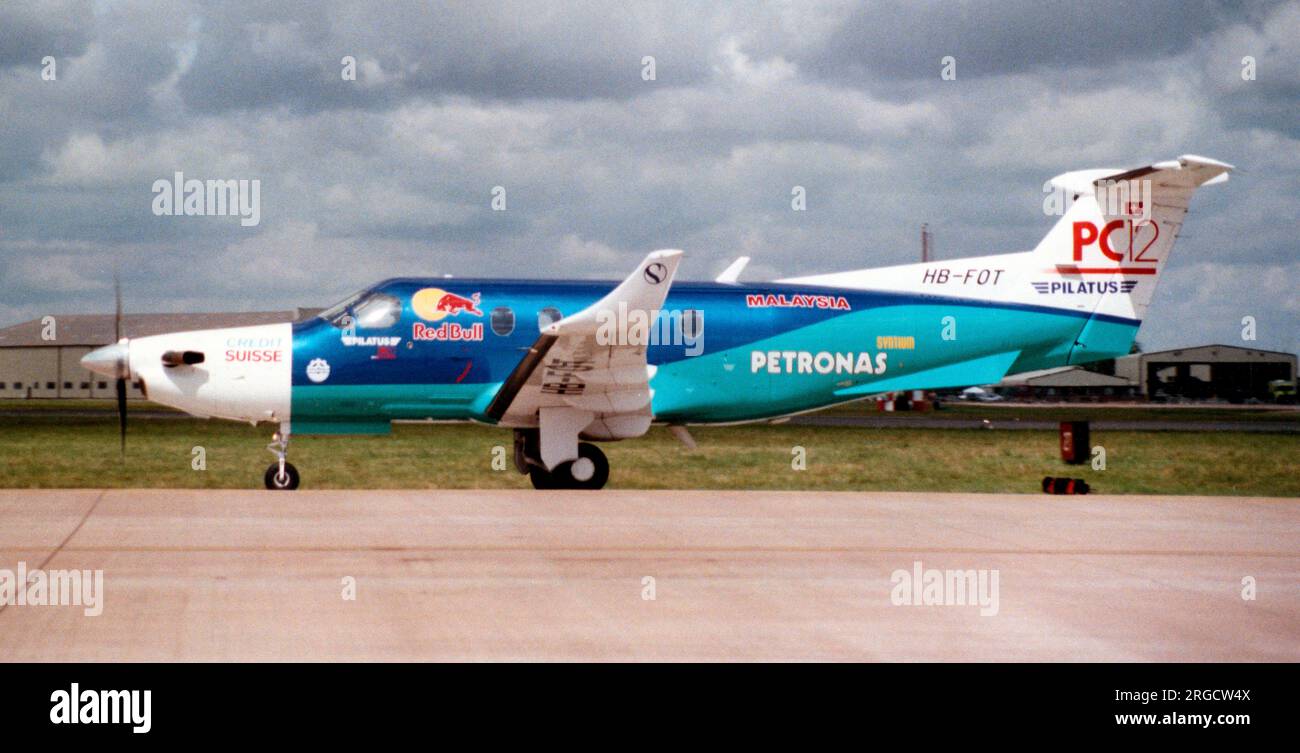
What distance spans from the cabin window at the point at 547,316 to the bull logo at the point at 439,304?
0.76 m

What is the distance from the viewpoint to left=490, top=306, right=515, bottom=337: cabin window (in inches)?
681

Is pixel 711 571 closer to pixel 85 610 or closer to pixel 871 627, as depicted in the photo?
pixel 871 627

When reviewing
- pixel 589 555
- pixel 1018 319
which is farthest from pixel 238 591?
pixel 1018 319

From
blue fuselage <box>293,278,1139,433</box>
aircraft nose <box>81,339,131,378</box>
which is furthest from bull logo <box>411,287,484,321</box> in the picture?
aircraft nose <box>81,339,131,378</box>

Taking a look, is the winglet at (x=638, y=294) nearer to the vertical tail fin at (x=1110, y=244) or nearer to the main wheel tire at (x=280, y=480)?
the main wheel tire at (x=280, y=480)

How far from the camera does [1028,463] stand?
25609 millimetres

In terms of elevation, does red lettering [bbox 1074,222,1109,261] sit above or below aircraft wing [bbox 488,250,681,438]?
above

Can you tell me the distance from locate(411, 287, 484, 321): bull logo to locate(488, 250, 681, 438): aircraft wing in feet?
4.14

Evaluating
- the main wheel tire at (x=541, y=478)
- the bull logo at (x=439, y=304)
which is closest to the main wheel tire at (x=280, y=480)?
the bull logo at (x=439, y=304)

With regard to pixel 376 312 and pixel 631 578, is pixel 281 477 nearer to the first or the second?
pixel 376 312

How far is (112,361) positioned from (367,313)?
3.17 m

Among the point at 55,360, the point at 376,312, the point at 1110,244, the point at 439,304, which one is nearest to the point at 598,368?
the point at 439,304

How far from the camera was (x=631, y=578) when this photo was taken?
9.14 metres

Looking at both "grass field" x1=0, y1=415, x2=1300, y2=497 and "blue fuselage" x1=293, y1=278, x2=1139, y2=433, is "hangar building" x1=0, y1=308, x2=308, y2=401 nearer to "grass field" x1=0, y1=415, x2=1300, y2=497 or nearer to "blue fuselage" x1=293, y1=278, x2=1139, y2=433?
"grass field" x1=0, y1=415, x2=1300, y2=497
